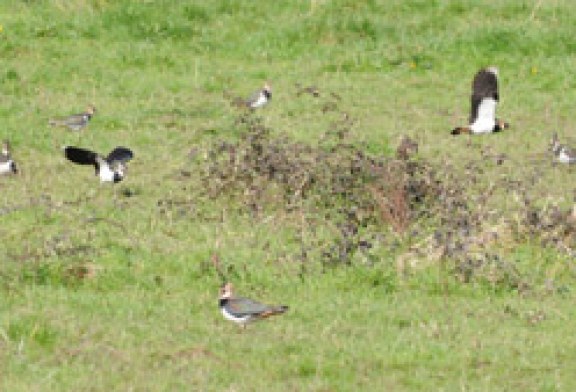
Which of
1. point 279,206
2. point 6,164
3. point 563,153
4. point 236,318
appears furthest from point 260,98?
point 236,318

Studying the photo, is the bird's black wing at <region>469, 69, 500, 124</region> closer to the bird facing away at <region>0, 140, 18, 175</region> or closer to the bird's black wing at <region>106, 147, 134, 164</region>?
the bird's black wing at <region>106, 147, 134, 164</region>

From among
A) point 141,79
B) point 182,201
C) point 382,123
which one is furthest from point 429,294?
point 141,79

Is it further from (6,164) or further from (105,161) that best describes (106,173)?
(6,164)

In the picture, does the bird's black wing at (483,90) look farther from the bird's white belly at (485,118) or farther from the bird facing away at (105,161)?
the bird facing away at (105,161)

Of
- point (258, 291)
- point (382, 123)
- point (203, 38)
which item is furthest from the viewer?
point (203, 38)

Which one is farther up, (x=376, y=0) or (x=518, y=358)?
(x=376, y=0)

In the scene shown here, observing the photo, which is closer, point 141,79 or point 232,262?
point 232,262

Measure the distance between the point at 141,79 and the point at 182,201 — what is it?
17.5 ft

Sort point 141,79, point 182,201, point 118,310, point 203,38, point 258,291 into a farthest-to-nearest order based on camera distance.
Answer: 1. point 203,38
2. point 141,79
3. point 182,201
4. point 258,291
5. point 118,310

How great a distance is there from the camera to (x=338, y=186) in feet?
38.9

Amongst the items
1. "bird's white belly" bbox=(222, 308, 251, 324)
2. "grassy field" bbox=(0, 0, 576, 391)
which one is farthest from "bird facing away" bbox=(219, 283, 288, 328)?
"grassy field" bbox=(0, 0, 576, 391)

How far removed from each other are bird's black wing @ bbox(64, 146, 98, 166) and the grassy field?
0.21m

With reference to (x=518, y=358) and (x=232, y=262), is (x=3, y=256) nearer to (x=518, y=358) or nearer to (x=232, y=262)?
(x=232, y=262)

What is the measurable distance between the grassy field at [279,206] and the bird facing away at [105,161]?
132 millimetres
